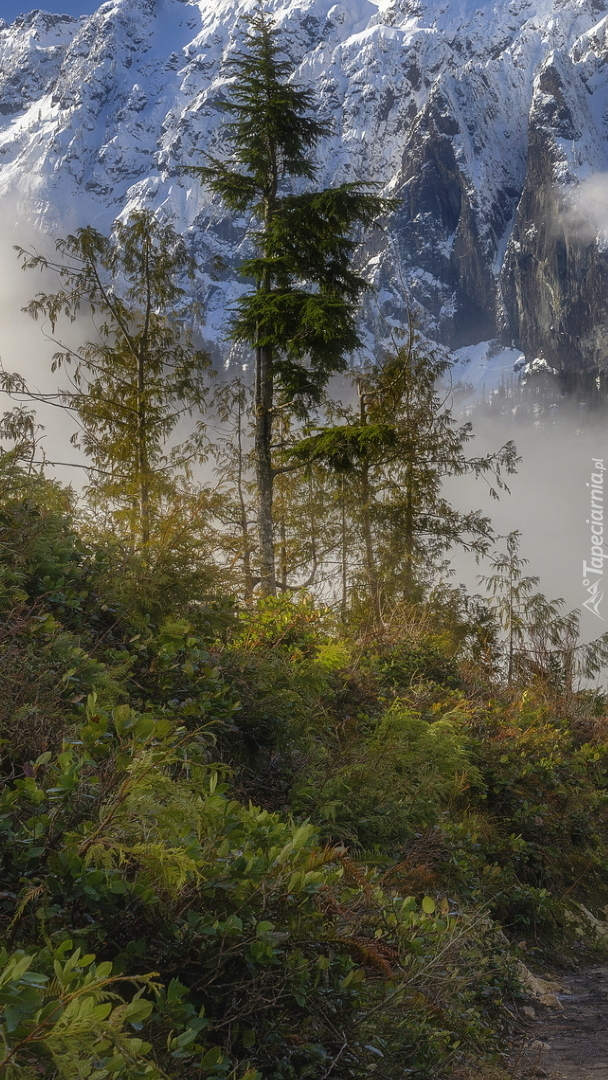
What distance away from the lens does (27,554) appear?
15.4 ft

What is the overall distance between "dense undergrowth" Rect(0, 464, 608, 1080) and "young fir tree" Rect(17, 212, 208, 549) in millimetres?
8276

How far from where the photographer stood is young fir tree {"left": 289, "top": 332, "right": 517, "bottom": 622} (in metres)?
18.0

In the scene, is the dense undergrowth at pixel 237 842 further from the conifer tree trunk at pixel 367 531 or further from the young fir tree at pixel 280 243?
the conifer tree trunk at pixel 367 531

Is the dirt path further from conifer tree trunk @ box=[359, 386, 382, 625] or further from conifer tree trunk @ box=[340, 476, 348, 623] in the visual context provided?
conifer tree trunk @ box=[359, 386, 382, 625]

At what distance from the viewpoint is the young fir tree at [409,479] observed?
1797 centimetres

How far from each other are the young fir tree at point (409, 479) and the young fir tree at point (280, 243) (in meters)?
3.87

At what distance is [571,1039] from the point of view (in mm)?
3855

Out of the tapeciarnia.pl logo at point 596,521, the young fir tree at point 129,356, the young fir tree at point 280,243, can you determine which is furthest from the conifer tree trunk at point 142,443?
the tapeciarnia.pl logo at point 596,521

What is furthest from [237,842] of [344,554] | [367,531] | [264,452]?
[344,554]

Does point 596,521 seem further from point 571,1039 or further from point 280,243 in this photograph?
point 571,1039

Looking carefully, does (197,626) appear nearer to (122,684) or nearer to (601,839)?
(122,684)

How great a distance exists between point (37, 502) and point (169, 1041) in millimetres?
→ 4024

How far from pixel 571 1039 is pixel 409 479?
15.0 metres

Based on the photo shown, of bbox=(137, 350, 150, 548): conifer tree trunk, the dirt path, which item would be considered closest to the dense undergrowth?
the dirt path
